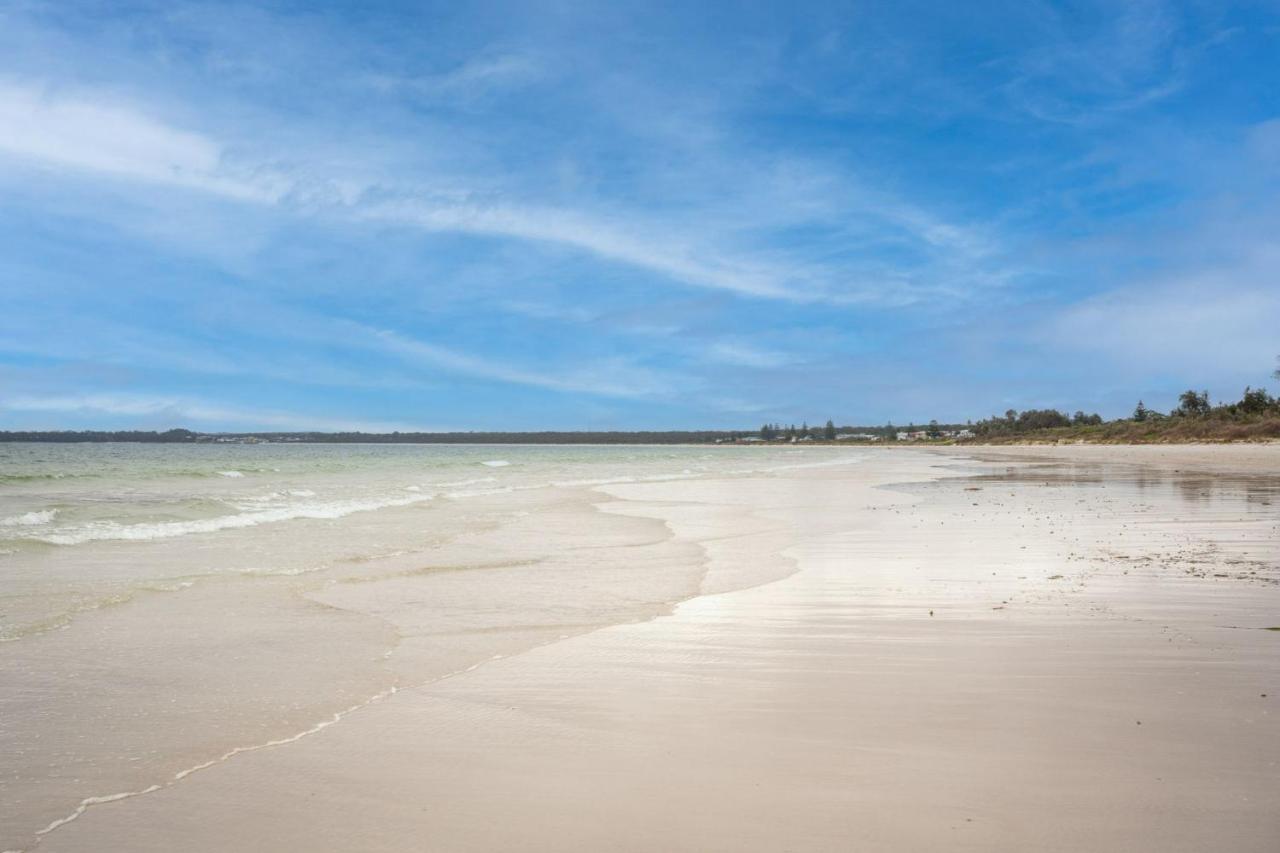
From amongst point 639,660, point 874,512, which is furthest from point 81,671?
point 874,512

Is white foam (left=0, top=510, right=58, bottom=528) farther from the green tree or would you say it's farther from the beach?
the green tree

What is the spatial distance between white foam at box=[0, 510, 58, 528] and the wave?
1.03 meters

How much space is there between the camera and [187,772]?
3715 millimetres

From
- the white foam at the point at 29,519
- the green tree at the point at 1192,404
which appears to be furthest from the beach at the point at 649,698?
the green tree at the point at 1192,404

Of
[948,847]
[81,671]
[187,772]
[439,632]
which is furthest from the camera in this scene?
[439,632]

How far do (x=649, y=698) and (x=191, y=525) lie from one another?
506 inches

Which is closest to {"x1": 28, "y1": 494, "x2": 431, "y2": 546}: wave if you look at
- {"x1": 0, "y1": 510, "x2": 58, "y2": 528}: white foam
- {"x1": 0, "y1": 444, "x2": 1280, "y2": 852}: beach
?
{"x1": 0, "y1": 510, "x2": 58, "y2": 528}: white foam

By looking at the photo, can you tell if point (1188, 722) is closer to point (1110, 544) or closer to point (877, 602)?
point (877, 602)

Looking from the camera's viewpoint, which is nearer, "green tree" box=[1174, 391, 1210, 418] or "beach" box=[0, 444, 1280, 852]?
"beach" box=[0, 444, 1280, 852]

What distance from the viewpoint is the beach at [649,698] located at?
3168 millimetres

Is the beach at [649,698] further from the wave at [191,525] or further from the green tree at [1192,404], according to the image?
the green tree at [1192,404]

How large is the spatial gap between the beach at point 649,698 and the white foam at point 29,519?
4020 mm

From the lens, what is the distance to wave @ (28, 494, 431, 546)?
12735 millimetres

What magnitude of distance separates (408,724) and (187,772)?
104 cm
